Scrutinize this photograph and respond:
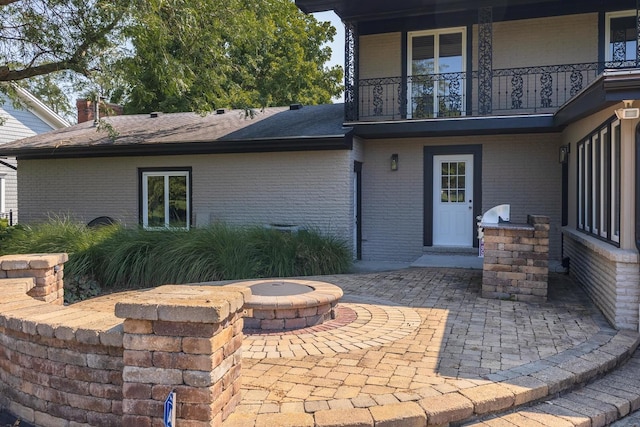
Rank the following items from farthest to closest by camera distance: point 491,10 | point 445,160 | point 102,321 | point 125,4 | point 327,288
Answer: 1. point 445,160
2. point 491,10
3. point 125,4
4. point 327,288
5. point 102,321

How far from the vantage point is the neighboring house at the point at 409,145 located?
36.1ft

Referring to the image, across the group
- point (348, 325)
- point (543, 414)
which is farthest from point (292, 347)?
point (543, 414)

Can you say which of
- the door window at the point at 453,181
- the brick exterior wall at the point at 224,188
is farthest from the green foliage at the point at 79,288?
the door window at the point at 453,181

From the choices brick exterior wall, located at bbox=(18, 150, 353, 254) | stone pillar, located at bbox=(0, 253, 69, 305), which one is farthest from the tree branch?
stone pillar, located at bbox=(0, 253, 69, 305)

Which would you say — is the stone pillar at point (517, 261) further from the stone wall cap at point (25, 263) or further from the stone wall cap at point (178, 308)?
the stone wall cap at point (25, 263)

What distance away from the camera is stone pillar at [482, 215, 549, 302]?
7223mm

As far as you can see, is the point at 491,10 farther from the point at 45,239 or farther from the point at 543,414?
the point at 45,239

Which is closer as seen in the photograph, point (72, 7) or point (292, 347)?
point (292, 347)

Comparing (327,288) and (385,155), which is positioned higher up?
(385,155)

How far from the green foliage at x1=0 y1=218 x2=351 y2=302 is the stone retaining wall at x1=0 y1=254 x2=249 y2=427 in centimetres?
474

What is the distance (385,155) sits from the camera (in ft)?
40.2

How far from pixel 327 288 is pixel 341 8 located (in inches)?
295

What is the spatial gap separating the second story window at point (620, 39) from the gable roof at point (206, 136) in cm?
590

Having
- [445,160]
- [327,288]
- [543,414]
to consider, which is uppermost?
[445,160]
